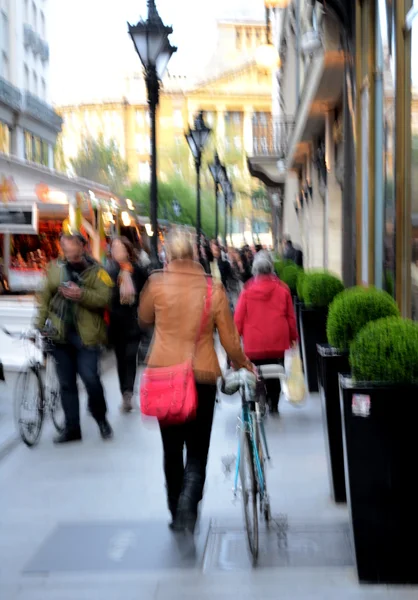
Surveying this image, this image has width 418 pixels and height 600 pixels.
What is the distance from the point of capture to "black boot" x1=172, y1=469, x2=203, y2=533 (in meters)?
5.30

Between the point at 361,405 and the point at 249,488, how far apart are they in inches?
37.3

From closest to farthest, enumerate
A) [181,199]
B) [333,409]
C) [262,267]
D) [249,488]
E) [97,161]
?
[249,488] → [333,409] → [262,267] → [181,199] → [97,161]

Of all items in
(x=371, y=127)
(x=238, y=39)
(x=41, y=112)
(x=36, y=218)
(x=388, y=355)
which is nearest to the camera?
(x=388, y=355)

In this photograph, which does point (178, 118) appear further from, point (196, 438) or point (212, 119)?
point (196, 438)

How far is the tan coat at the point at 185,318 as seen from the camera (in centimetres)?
531

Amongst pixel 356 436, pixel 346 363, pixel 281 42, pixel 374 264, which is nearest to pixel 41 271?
pixel 374 264

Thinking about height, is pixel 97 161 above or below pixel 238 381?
above

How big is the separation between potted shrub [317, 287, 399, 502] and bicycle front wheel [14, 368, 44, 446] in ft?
10.5

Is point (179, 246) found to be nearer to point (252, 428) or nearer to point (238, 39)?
point (252, 428)

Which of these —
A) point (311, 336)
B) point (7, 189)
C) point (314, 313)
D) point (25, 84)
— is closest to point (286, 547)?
point (314, 313)

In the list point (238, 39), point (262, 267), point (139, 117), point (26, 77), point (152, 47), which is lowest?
point (262, 267)

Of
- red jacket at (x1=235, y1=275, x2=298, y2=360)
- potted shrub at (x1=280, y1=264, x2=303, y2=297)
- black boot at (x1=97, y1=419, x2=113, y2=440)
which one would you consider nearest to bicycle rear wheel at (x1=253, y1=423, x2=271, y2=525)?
black boot at (x1=97, y1=419, x2=113, y2=440)

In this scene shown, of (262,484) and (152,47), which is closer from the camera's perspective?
(262,484)

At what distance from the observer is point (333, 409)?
6.23 m
